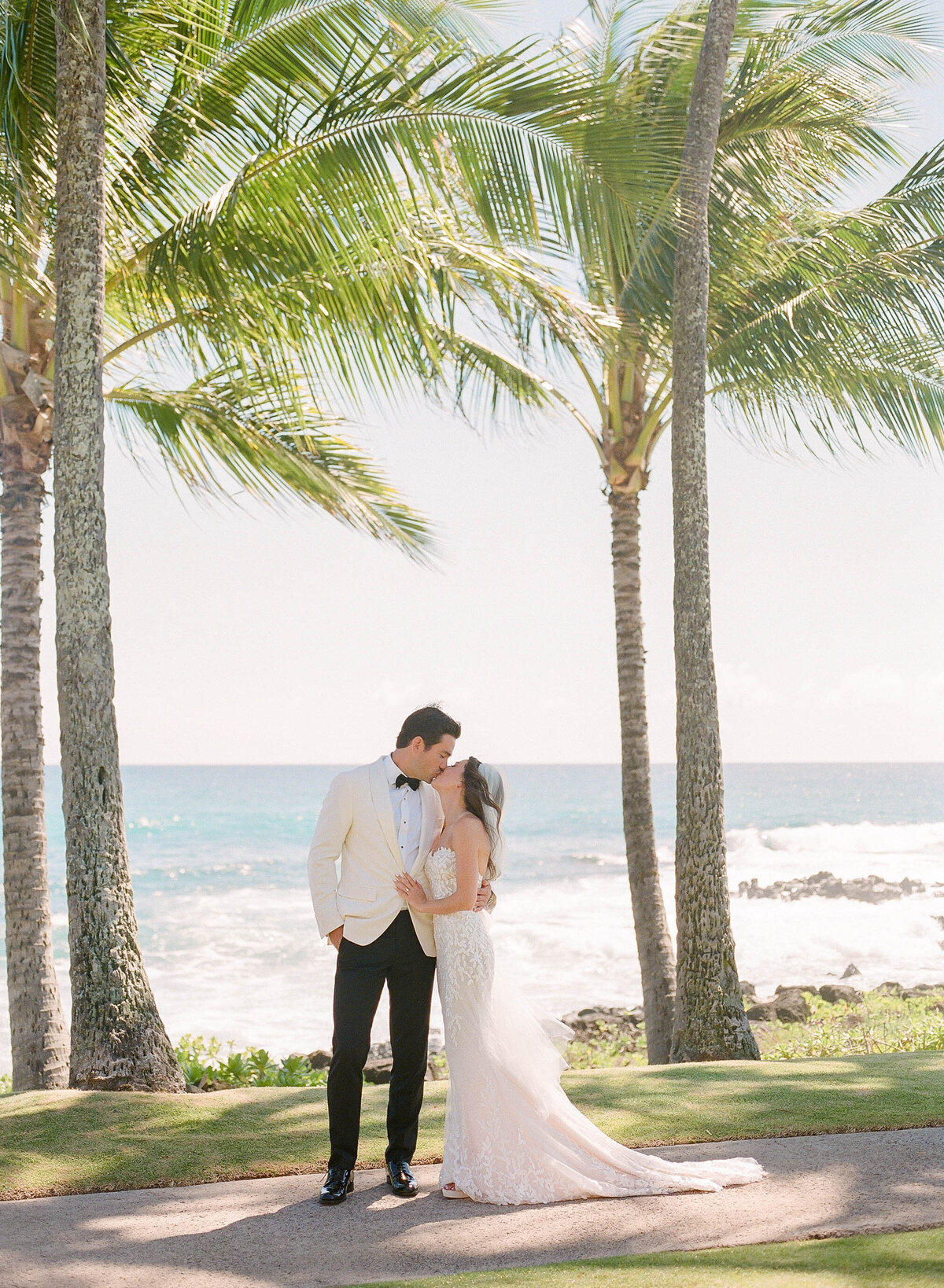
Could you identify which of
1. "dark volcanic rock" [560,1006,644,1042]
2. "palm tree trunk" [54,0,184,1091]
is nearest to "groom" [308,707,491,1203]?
"palm tree trunk" [54,0,184,1091]

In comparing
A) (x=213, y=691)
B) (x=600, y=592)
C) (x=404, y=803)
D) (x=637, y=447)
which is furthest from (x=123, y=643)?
(x=404, y=803)

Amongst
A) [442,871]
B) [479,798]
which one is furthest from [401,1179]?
[479,798]

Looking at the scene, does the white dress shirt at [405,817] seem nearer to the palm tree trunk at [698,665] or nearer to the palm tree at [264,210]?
the palm tree at [264,210]

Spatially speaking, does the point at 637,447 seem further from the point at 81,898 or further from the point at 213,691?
the point at 213,691

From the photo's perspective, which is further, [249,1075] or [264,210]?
[249,1075]

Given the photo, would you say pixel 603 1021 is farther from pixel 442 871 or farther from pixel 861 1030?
pixel 442 871

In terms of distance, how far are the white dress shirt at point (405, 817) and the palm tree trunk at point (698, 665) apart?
139 inches

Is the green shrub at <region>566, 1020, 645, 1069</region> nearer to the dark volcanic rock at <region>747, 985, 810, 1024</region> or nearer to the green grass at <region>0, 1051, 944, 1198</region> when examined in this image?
the dark volcanic rock at <region>747, 985, 810, 1024</region>

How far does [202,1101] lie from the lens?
559 centimetres

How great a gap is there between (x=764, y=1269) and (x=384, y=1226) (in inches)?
52.4

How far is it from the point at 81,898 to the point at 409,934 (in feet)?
8.16

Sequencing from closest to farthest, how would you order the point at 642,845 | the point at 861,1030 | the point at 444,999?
the point at 444,999
the point at 642,845
the point at 861,1030

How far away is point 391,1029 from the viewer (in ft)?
13.9

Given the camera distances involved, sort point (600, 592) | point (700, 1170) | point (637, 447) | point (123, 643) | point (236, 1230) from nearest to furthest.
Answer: point (236, 1230), point (700, 1170), point (637, 447), point (600, 592), point (123, 643)
